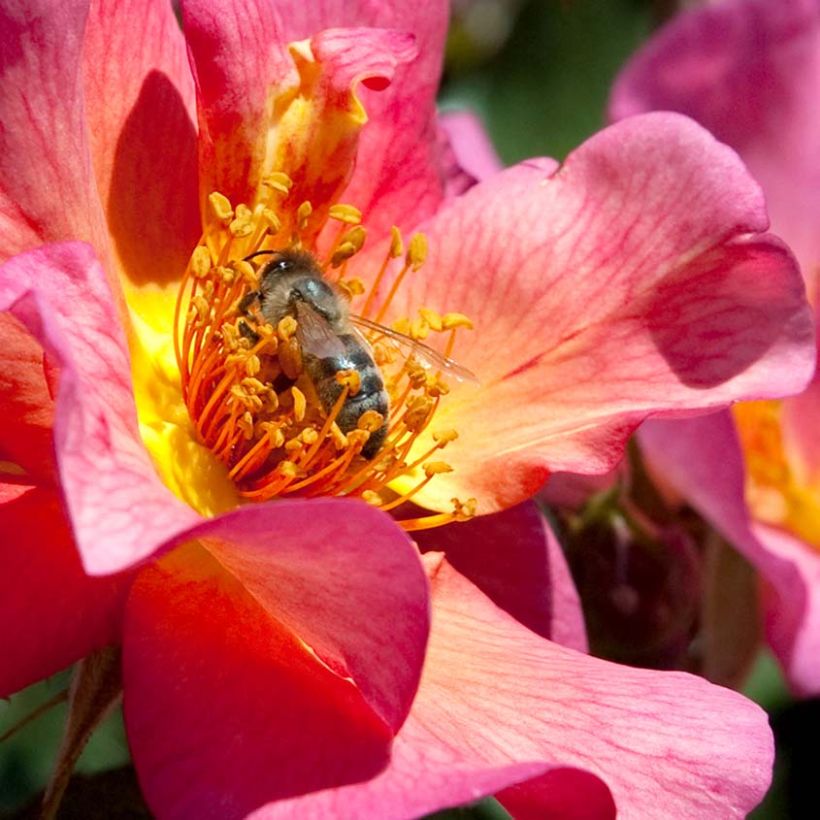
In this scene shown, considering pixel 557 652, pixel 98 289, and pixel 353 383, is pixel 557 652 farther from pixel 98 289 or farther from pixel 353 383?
pixel 98 289

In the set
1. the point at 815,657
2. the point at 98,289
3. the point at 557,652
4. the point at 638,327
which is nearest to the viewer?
the point at 98,289

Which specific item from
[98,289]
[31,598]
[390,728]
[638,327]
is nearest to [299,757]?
[390,728]

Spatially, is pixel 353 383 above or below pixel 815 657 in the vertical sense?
above

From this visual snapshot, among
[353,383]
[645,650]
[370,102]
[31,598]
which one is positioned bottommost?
[645,650]

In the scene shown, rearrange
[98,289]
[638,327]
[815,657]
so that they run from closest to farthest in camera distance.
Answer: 1. [98,289]
2. [638,327]
3. [815,657]

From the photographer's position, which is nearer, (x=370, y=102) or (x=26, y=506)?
(x=26, y=506)

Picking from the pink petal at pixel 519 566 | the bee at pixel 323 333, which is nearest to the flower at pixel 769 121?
the pink petal at pixel 519 566

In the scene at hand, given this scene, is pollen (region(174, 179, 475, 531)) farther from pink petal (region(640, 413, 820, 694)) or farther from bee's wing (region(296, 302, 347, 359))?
pink petal (region(640, 413, 820, 694))
